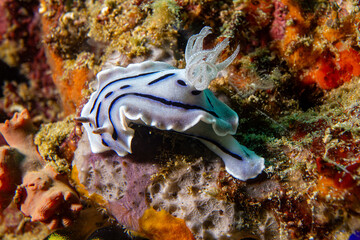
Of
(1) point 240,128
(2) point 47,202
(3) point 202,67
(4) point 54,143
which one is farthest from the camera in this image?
(4) point 54,143

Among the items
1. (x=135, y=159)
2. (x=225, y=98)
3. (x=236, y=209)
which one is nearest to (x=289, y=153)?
(x=236, y=209)

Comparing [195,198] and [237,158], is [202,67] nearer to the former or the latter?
[237,158]

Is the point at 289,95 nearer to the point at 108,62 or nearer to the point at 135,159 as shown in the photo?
the point at 135,159

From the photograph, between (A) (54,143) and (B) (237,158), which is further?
(A) (54,143)

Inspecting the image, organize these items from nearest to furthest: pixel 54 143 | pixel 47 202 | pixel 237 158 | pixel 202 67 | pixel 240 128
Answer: pixel 202 67, pixel 237 158, pixel 47 202, pixel 240 128, pixel 54 143

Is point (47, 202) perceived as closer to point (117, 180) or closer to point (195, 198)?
point (117, 180)

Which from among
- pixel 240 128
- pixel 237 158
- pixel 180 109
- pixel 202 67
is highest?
pixel 202 67

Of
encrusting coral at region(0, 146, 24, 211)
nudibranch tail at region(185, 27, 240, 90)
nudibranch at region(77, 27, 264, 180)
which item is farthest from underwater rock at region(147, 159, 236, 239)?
encrusting coral at region(0, 146, 24, 211)

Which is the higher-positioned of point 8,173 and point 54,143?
point 54,143

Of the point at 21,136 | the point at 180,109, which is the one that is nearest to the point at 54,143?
the point at 21,136

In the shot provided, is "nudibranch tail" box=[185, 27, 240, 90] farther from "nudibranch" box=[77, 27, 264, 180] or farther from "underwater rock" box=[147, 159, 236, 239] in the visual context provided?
"underwater rock" box=[147, 159, 236, 239]
